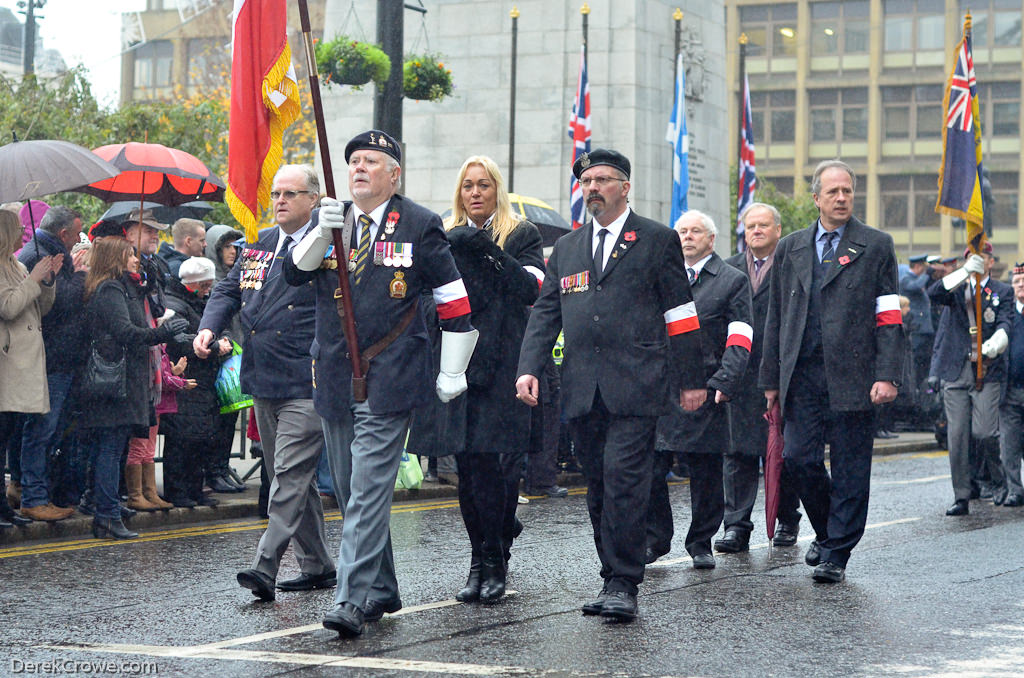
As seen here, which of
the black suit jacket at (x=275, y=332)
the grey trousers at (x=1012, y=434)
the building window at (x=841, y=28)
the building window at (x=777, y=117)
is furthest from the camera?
the building window at (x=777, y=117)

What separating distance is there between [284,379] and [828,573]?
9.27 ft

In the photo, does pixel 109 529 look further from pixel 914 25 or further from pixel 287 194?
pixel 914 25

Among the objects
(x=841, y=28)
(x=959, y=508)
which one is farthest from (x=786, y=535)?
(x=841, y=28)

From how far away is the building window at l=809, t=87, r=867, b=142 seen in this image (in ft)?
232

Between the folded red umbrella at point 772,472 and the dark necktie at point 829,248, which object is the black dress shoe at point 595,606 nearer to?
the folded red umbrella at point 772,472

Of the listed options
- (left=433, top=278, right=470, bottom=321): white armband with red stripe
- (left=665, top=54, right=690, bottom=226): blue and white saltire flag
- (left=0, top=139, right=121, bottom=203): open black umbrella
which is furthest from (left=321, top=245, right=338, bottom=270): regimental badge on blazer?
(left=665, top=54, right=690, bottom=226): blue and white saltire flag

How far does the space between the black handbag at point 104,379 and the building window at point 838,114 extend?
63766mm

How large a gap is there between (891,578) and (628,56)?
15.6 m

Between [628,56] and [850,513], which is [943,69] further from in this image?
[850,513]

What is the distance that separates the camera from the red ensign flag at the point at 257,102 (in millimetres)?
7531

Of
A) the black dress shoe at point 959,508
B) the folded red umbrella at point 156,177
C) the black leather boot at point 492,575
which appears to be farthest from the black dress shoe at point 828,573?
the folded red umbrella at point 156,177

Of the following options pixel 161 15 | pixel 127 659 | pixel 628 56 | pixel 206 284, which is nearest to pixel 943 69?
pixel 161 15

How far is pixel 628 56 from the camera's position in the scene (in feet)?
74.7

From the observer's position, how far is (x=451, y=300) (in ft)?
22.1
